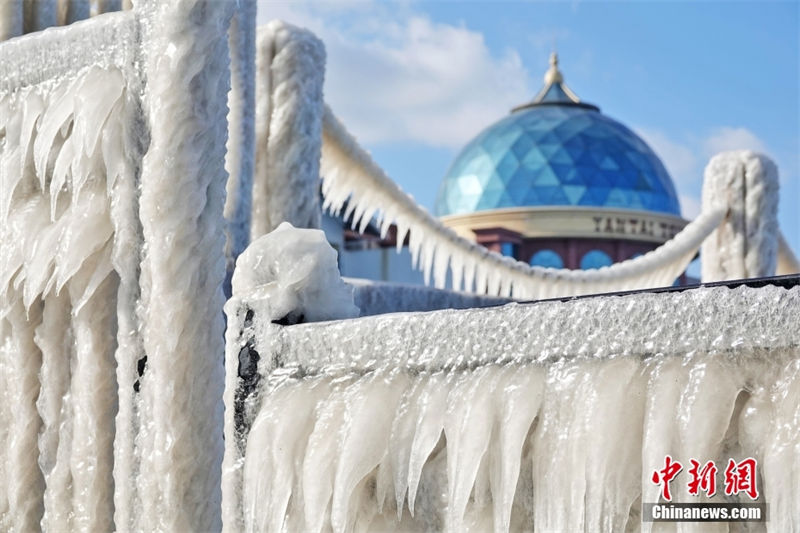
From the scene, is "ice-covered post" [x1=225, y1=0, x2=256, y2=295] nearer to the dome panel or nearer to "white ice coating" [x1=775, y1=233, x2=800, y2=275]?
"white ice coating" [x1=775, y1=233, x2=800, y2=275]

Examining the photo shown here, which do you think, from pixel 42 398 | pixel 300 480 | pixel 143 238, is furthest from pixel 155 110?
pixel 300 480

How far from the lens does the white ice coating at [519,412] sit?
1.21 m

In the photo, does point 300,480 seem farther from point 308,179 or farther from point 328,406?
point 308,179

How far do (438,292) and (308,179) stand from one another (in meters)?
1.02

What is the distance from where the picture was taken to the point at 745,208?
5352 mm

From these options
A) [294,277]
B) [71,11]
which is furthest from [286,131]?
[294,277]

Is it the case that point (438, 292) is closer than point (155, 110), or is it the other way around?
point (155, 110)

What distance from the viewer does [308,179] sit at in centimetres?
344

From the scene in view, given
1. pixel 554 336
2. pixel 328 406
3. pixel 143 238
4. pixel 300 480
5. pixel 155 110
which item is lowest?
pixel 300 480

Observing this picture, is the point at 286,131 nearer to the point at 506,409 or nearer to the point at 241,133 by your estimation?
the point at 241,133

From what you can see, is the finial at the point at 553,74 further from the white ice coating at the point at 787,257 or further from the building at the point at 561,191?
the white ice coating at the point at 787,257

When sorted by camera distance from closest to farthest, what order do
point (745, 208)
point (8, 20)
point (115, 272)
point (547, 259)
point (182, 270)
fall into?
point (182, 270)
point (115, 272)
point (8, 20)
point (745, 208)
point (547, 259)

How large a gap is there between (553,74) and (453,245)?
52.1 feet

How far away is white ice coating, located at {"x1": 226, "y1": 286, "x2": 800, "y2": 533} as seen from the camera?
1.21 meters
